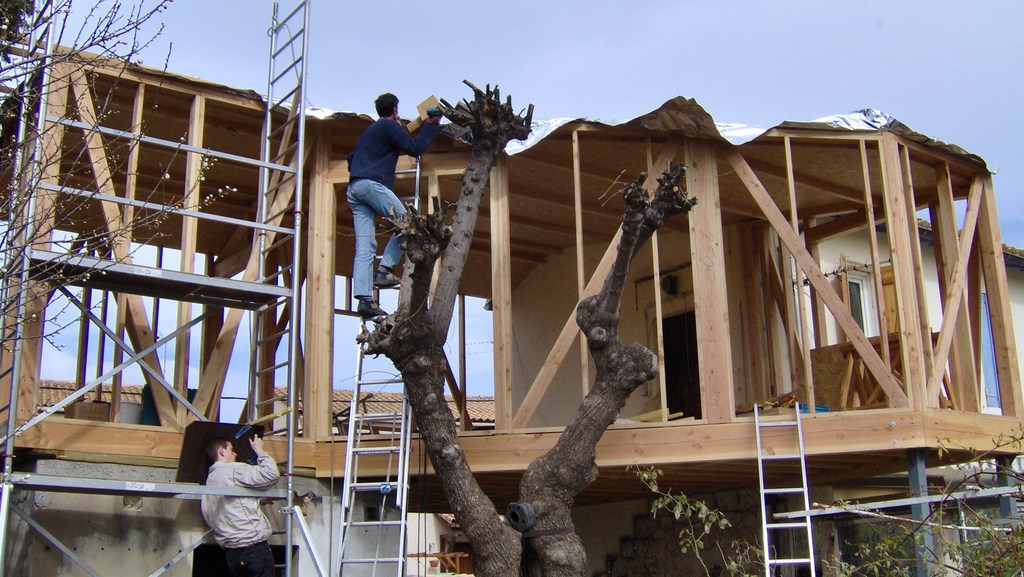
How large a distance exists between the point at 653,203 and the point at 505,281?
2.29 m

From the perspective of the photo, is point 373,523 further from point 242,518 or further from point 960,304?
point 960,304

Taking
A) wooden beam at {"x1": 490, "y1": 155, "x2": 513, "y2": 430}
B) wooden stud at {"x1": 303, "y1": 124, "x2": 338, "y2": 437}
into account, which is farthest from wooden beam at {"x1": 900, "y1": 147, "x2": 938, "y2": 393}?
wooden stud at {"x1": 303, "y1": 124, "x2": 338, "y2": 437}

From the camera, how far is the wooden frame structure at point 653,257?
388 inches

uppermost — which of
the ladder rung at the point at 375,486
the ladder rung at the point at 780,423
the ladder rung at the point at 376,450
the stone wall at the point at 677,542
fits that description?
the ladder rung at the point at 780,423

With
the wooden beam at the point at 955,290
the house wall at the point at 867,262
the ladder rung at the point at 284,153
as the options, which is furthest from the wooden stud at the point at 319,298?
the house wall at the point at 867,262

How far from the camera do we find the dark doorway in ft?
48.0

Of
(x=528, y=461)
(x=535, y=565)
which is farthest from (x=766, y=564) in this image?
(x=528, y=461)

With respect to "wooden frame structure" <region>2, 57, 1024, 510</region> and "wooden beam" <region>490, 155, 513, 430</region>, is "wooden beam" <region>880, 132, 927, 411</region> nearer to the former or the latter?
"wooden frame structure" <region>2, 57, 1024, 510</region>

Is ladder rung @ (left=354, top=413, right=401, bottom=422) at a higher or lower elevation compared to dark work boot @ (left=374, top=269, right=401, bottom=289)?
lower

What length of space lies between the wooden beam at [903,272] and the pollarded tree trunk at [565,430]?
248 centimetres

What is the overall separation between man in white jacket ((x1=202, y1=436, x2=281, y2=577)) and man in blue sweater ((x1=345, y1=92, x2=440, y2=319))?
1.73 meters

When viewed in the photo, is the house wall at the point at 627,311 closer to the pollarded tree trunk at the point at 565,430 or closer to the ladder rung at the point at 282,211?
the pollarded tree trunk at the point at 565,430

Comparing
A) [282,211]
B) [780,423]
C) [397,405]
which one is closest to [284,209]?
[282,211]

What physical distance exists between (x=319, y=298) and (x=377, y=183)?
136 cm
